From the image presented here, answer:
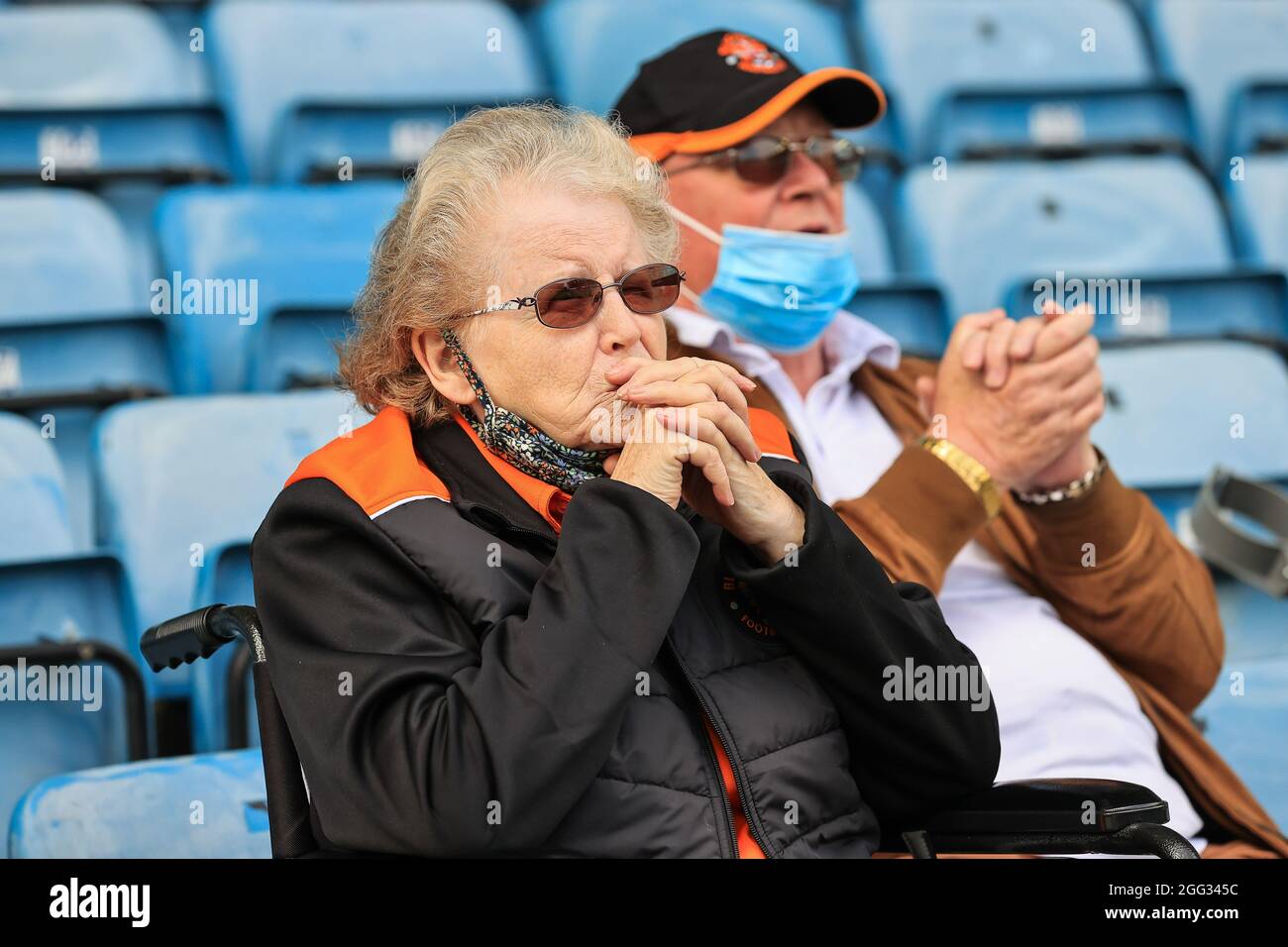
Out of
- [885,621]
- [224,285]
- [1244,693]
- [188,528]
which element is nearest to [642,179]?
[885,621]

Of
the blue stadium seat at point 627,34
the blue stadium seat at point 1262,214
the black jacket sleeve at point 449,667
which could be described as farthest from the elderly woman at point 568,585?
the blue stadium seat at point 1262,214

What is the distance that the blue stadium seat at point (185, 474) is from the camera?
2.84 m

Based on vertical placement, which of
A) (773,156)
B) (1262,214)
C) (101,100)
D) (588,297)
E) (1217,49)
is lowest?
(588,297)

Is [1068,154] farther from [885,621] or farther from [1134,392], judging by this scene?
[885,621]

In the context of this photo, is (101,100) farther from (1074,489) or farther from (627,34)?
(1074,489)

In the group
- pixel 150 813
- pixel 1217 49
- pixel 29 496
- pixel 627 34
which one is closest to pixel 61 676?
pixel 150 813

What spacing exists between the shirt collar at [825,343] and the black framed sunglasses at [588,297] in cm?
60

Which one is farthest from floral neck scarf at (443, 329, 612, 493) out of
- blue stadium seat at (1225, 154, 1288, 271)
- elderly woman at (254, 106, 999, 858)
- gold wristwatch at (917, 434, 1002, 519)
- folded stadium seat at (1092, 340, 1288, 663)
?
blue stadium seat at (1225, 154, 1288, 271)

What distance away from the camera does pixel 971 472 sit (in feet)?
7.63

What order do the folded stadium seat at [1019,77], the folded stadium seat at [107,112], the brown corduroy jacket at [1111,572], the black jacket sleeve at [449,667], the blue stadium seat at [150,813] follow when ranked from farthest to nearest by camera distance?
the folded stadium seat at [1019,77]
the folded stadium seat at [107,112]
the brown corduroy jacket at [1111,572]
the blue stadium seat at [150,813]
the black jacket sleeve at [449,667]

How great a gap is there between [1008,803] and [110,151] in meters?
3.11

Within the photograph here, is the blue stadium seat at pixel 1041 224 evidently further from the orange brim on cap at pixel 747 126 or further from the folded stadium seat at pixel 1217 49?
the orange brim on cap at pixel 747 126

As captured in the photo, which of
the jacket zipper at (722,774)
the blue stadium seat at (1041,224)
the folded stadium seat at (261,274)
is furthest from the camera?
the blue stadium seat at (1041,224)

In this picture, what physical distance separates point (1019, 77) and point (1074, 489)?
9.63ft
